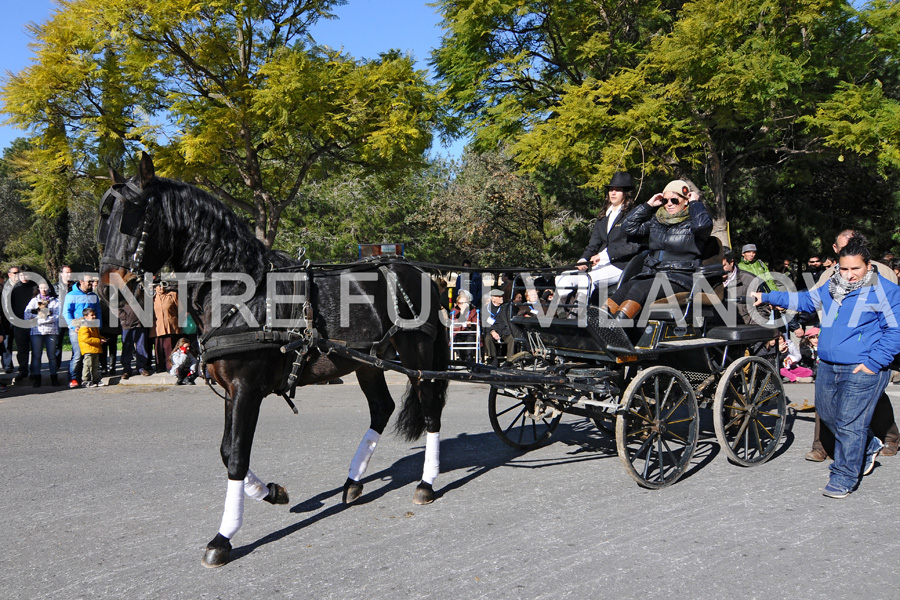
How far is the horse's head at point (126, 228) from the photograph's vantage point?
3.86 m

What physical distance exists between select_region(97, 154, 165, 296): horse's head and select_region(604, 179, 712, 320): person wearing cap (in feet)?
11.1

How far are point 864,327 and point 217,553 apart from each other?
4.55 meters

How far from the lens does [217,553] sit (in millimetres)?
3771

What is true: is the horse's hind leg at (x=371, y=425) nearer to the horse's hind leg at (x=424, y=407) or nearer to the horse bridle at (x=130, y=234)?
the horse's hind leg at (x=424, y=407)

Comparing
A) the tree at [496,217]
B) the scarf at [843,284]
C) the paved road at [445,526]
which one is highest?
the tree at [496,217]

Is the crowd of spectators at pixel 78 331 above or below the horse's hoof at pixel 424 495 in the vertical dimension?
above

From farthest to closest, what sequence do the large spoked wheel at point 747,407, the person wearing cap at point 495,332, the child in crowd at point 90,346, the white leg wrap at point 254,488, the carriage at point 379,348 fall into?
1. the child in crowd at point 90,346
2. the person wearing cap at point 495,332
3. the large spoked wheel at point 747,407
4. the white leg wrap at point 254,488
5. the carriage at point 379,348

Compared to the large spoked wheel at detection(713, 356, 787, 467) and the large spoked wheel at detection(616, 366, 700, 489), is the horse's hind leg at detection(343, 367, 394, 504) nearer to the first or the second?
the large spoked wheel at detection(616, 366, 700, 489)

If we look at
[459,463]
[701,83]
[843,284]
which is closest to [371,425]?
[459,463]

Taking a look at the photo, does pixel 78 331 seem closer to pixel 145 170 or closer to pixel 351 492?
pixel 351 492

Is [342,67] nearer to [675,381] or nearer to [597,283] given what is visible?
[597,283]

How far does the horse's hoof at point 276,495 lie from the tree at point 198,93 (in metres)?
8.76

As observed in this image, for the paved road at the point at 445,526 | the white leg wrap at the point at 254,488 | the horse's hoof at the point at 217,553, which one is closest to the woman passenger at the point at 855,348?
the paved road at the point at 445,526

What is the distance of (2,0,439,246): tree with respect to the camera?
12.1m
